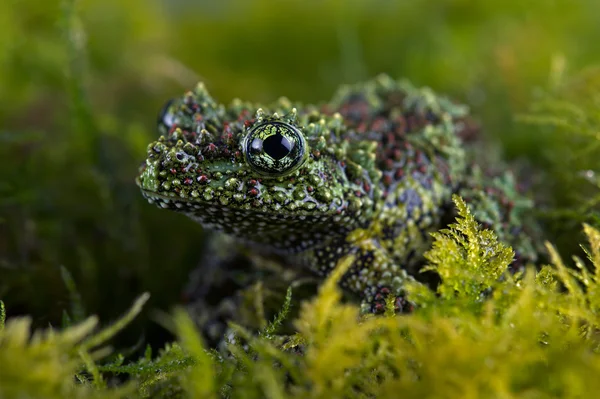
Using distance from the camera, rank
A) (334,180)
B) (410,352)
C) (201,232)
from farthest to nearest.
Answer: (201,232), (334,180), (410,352)

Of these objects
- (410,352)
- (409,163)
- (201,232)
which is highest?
(409,163)

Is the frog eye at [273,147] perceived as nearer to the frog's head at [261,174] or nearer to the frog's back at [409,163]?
the frog's head at [261,174]

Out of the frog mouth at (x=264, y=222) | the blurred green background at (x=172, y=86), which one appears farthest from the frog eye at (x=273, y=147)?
the blurred green background at (x=172, y=86)

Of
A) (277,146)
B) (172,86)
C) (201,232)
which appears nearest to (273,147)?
(277,146)

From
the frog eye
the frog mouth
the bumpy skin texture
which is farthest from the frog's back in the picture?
the frog eye

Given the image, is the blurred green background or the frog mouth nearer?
the frog mouth

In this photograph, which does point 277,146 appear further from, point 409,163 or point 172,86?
point 172,86

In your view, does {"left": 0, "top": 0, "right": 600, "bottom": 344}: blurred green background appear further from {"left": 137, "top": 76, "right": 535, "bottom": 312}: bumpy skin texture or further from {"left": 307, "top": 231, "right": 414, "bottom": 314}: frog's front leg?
{"left": 307, "top": 231, "right": 414, "bottom": 314}: frog's front leg
